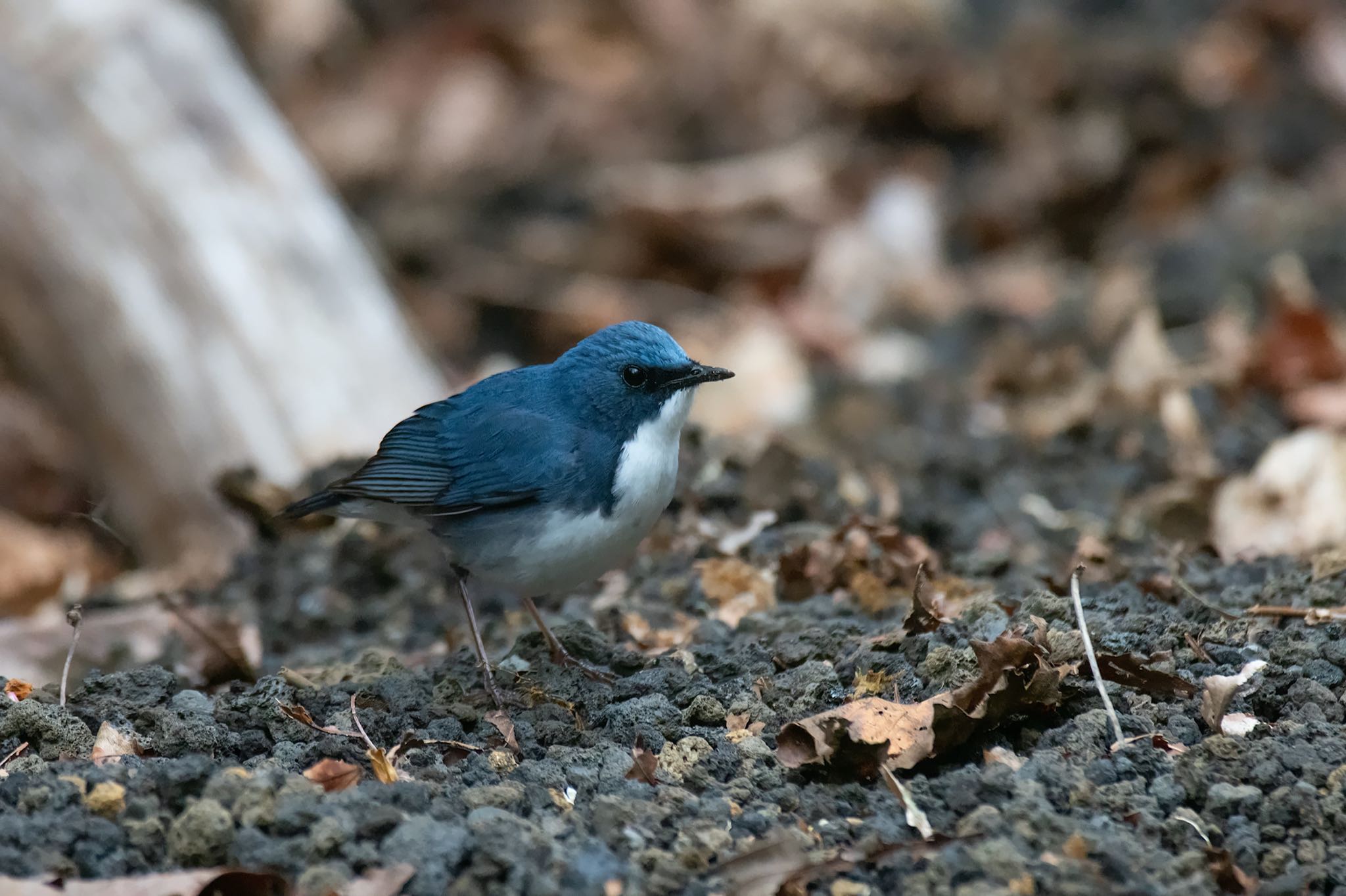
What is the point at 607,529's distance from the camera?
12.5ft

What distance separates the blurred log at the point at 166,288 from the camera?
603 centimetres

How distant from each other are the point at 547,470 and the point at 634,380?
0.36 m

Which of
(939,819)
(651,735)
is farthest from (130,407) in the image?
(939,819)

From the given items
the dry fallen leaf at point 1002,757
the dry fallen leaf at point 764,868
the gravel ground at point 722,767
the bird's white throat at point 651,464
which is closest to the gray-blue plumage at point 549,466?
the bird's white throat at point 651,464

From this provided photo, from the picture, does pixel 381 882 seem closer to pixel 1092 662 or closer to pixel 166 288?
pixel 1092 662

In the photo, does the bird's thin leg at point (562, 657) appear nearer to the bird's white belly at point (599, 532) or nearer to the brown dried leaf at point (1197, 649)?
the bird's white belly at point (599, 532)

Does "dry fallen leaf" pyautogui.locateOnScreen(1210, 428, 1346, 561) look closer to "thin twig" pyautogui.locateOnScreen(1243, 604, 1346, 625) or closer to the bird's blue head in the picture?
"thin twig" pyautogui.locateOnScreen(1243, 604, 1346, 625)

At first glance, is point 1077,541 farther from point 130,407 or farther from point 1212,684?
point 130,407

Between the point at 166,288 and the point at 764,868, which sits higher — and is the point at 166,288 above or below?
above

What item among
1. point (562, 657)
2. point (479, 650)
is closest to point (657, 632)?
point (562, 657)

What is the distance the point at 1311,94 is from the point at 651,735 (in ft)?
24.5

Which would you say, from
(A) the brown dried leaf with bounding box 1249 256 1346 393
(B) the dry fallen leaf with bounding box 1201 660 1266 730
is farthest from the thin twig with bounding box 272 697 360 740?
(A) the brown dried leaf with bounding box 1249 256 1346 393

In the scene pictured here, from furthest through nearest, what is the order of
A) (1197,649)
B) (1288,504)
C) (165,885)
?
1. (1288,504)
2. (1197,649)
3. (165,885)

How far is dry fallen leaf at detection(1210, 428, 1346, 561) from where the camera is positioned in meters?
4.59
